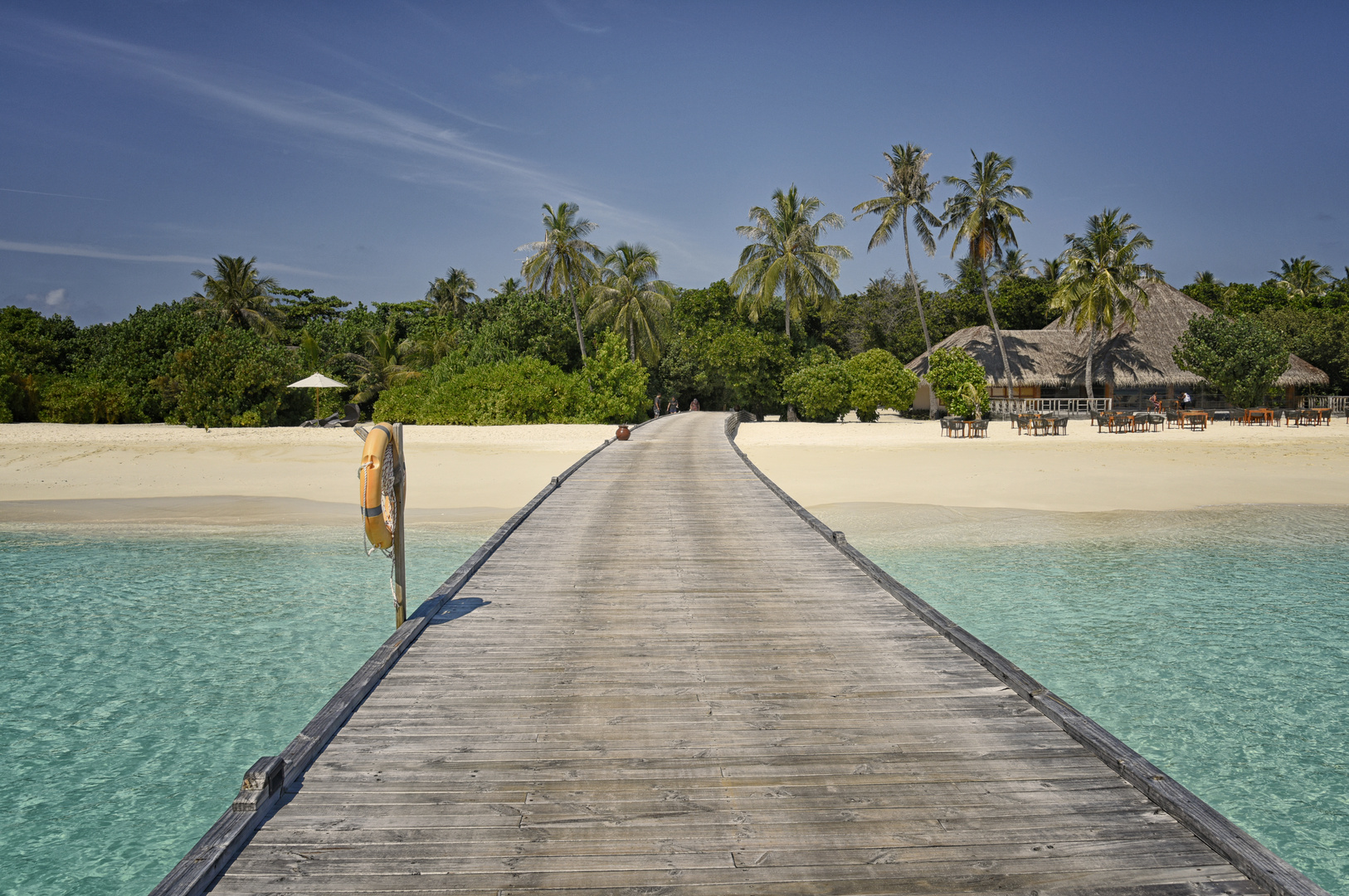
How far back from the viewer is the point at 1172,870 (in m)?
3.20

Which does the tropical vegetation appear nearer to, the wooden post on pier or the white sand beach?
the white sand beach

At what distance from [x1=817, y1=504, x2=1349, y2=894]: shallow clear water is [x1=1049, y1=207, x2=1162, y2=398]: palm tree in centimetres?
2599

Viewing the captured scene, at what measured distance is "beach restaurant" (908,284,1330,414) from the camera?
4128cm

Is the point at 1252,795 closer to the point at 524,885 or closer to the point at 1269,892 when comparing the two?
the point at 1269,892

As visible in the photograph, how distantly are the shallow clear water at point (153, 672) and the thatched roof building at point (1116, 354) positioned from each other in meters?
37.6

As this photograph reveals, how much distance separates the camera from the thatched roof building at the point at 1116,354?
4116cm

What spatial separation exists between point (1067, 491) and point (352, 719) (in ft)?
55.4

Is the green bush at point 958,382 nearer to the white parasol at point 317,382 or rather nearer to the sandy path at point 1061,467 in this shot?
the sandy path at point 1061,467

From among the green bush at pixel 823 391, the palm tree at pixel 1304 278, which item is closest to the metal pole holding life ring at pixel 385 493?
the green bush at pixel 823 391

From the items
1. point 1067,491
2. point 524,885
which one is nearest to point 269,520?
point 524,885

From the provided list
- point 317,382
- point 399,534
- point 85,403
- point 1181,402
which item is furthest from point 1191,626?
point 85,403

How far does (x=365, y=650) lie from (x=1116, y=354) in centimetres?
4375

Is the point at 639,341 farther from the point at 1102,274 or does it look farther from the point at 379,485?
the point at 379,485

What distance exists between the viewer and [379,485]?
21.1ft
